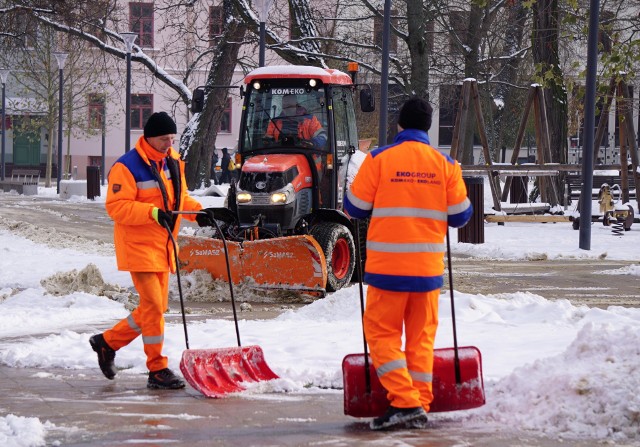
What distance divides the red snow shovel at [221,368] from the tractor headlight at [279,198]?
6289 mm

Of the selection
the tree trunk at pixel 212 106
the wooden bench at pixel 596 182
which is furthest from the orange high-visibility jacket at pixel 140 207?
the tree trunk at pixel 212 106

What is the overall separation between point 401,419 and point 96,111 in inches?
1991

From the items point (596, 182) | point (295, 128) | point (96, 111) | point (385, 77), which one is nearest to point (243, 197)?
point (295, 128)

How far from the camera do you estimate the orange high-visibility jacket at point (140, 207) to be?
760 cm

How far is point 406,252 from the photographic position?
6.45m

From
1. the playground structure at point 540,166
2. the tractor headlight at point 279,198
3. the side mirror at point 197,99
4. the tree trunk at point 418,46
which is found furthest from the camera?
the tree trunk at point 418,46

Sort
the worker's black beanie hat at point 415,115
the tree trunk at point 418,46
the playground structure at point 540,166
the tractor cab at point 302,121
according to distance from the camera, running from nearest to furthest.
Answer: the worker's black beanie hat at point 415,115 < the tractor cab at point 302,121 < the playground structure at point 540,166 < the tree trunk at point 418,46

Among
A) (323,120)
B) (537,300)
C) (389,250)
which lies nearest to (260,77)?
(323,120)

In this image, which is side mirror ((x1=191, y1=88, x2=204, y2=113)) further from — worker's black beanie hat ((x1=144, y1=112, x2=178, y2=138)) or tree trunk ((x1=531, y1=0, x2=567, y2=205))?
tree trunk ((x1=531, y1=0, x2=567, y2=205))

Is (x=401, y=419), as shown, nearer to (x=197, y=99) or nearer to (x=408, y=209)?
(x=408, y=209)

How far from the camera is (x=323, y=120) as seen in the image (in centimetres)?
1473

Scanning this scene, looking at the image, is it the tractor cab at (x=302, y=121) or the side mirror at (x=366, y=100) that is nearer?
the side mirror at (x=366, y=100)

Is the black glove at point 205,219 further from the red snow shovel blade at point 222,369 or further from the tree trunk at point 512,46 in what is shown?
the tree trunk at point 512,46

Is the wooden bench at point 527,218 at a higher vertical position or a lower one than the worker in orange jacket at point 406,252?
lower
